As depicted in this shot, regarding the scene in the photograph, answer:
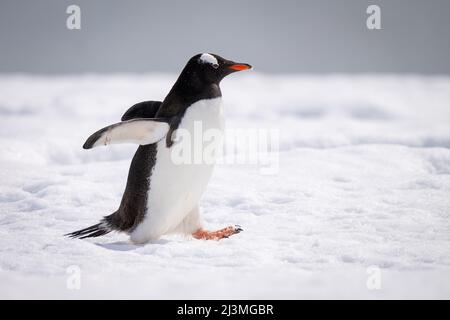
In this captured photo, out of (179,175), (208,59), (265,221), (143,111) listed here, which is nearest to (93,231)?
(179,175)

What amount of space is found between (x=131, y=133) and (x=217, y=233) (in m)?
0.86

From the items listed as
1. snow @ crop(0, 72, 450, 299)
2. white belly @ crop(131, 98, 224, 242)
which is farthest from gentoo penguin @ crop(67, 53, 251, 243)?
snow @ crop(0, 72, 450, 299)

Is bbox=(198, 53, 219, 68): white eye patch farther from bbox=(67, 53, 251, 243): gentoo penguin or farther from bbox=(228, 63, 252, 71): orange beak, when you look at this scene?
bbox=(228, 63, 252, 71): orange beak

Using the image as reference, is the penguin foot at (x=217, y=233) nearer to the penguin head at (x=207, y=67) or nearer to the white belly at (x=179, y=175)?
the white belly at (x=179, y=175)

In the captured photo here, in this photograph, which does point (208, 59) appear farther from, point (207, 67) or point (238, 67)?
point (238, 67)

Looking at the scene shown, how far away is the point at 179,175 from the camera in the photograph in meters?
3.40

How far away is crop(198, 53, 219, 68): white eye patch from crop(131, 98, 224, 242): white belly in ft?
0.72

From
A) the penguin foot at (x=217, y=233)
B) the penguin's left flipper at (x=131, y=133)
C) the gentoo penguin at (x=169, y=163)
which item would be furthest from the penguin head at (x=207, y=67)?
the penguin foot at (x=217, y=233)

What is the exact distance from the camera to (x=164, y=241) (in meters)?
3.55

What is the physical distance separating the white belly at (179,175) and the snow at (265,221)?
0.14 m

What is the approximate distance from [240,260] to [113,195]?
191 cm

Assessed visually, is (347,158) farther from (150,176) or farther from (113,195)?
(150,176)

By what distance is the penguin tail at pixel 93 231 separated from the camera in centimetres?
354
